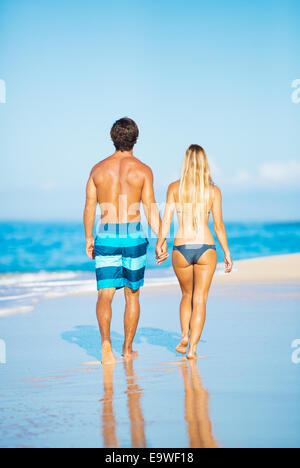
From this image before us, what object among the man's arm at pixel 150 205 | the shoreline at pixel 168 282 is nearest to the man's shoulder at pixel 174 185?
the man's arm at pixel 150 205

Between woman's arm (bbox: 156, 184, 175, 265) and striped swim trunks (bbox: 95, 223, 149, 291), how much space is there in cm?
13

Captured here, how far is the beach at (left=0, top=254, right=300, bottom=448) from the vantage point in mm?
3482

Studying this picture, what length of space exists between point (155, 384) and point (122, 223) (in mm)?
1528

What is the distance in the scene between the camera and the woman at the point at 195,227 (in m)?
5.59

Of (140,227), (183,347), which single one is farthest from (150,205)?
(183,347)

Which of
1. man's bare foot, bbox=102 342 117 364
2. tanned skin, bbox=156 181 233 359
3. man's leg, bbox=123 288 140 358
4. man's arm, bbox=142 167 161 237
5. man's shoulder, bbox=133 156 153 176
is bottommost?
man's bare foot, bbox=102 342 117 364

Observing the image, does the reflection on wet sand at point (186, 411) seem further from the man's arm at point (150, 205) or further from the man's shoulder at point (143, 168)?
the man's shoulder at point (143, 168)

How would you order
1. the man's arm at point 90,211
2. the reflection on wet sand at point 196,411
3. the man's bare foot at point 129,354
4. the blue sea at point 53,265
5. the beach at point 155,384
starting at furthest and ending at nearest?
the blue sea at point 53,265 < the man's arm at point 90,211 < the man's bare foot at point 129,354 < the beach at point 155,384 < the reflection on wet sand at point 196,411

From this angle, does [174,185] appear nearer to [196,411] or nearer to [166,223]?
[166,223]

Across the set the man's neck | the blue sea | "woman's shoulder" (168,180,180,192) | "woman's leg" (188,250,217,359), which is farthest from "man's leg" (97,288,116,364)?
the blue sea

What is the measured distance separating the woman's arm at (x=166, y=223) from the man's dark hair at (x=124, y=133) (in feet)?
1.69

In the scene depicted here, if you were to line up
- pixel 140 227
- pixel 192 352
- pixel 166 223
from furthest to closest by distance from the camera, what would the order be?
pixel 140 227 → pixel 166 223 → pixel 192 352

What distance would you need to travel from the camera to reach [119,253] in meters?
5.68

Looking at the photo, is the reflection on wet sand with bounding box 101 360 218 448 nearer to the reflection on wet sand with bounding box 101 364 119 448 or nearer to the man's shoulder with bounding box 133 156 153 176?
the reflection on wet sand with bounding box 101 364 119 448
